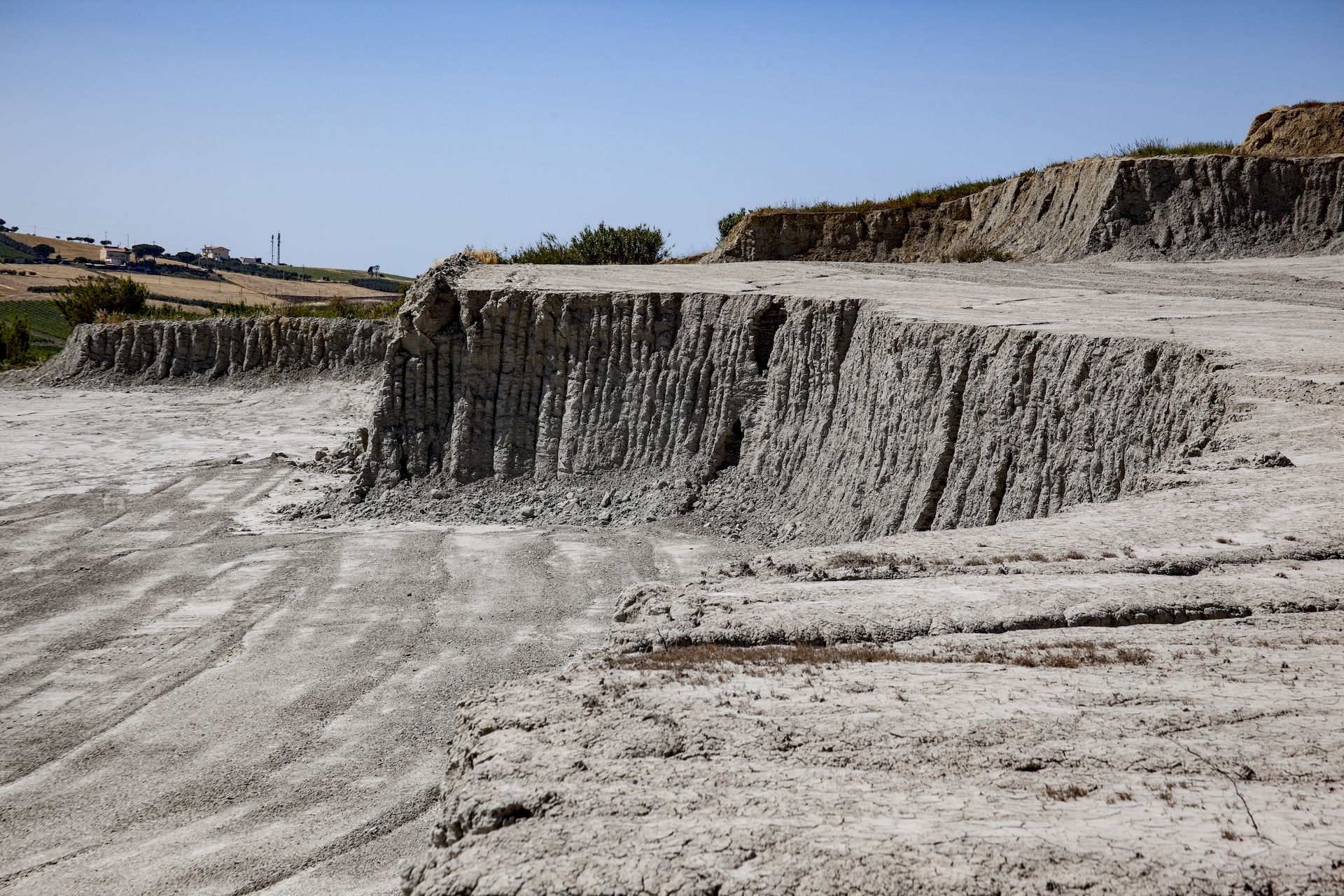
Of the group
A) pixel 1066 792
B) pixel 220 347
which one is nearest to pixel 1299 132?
pixel 1066 792

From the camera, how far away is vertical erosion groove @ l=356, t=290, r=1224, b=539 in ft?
31.3

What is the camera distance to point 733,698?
5062 millimetres

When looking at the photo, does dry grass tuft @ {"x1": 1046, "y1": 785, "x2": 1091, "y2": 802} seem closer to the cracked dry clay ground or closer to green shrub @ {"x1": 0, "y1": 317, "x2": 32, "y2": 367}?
the cracked dry clay ground

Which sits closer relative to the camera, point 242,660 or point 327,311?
point 242,660

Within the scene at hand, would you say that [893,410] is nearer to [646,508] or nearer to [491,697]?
[646,508]

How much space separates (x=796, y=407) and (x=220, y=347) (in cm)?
2075

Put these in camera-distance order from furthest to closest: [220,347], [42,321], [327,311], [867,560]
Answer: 1. [42,321]
2. [327,311]
3. [220,347]
4. [867,560]

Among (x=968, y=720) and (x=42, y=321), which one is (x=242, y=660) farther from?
(x=42, y=321)

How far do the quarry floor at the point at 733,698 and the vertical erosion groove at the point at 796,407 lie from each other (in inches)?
29.5

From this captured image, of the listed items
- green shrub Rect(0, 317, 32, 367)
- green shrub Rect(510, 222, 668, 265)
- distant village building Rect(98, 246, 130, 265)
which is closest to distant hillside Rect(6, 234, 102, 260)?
distant village building Rect(98, 246, 130, 265)

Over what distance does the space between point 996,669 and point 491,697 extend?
96.3 inches

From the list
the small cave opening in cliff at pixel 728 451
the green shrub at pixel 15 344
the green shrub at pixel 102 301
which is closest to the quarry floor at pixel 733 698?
the small cave opening in cliff at pixel 728 451

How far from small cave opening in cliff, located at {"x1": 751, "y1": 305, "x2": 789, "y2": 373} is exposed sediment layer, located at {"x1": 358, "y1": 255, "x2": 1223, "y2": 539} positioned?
0.03 m

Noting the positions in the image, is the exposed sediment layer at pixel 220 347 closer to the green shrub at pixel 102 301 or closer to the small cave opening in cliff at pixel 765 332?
the green shrub at pixel 102 301
